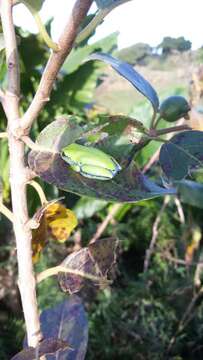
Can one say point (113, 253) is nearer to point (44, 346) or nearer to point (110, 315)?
point (44, 346)

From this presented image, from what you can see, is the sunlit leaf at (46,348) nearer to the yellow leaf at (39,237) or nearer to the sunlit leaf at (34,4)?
the yellow leaf at (39,237)

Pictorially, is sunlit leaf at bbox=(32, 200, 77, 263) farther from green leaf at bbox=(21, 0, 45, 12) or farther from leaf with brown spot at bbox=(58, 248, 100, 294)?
green leaf at bbox=(21, 0, 45, 12)

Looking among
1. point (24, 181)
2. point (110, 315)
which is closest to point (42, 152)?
point (24, 181)

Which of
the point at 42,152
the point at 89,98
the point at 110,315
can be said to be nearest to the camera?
the point at 42,152

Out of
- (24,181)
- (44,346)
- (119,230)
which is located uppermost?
(24,181)

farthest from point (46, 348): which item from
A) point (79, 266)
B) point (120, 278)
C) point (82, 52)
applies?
point (120, 278)

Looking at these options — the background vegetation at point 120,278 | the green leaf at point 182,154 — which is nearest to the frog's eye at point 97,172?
the green leaf at point 182,154
